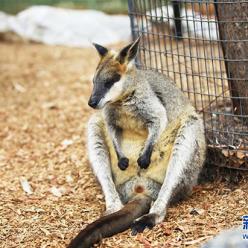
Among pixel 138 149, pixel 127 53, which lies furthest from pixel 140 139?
pixel 127 53

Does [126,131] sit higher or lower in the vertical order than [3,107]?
higher

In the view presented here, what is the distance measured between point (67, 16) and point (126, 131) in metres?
8.40

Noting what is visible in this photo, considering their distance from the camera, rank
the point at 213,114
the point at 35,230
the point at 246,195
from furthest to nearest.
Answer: the point at 213,114
the point at 246,195
the point at 35,230

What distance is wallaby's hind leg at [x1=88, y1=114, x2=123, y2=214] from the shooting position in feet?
18.5

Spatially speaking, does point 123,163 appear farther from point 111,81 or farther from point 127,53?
point 127,53

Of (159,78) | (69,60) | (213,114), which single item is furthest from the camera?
(69,60)

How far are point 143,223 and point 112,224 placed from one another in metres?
0.33

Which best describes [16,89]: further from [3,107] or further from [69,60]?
[69,60]

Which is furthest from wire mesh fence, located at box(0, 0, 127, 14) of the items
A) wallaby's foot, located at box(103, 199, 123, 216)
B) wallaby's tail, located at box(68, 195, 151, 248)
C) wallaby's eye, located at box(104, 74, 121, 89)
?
wallaby's tail, located at box(68, 195, 151, 248)

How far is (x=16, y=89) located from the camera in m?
10.3

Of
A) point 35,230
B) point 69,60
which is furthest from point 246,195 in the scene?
point 69,60

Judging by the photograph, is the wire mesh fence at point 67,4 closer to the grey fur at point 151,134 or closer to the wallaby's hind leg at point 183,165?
the grey fur at point 151,134

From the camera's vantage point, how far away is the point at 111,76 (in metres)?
5.53

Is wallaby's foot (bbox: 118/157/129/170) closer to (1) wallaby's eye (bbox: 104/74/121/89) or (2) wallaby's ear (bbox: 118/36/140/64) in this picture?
(1) wallaby's eye (bbox: 104/74/121/89)
